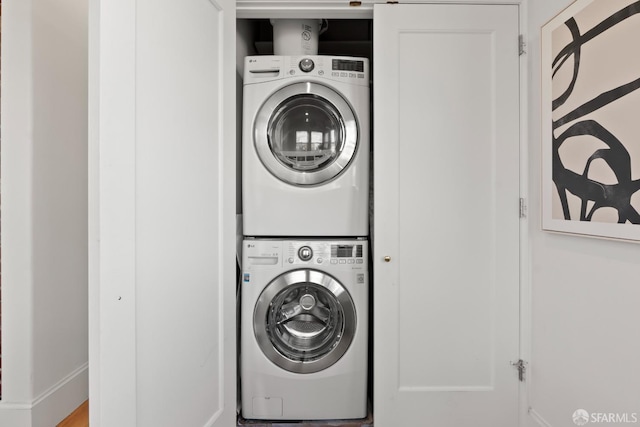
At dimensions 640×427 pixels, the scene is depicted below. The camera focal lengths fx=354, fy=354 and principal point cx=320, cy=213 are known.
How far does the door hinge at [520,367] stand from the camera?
5.43 ft

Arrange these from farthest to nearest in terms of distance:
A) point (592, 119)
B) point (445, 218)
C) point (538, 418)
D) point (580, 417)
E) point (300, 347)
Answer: point (300, 347)
point (445, 218)
point (538, 418)
point (580, 417)
point (592, 119)

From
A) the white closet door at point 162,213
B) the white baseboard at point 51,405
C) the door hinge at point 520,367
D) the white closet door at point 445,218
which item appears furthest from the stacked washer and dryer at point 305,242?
the white baseboard at point 51,405

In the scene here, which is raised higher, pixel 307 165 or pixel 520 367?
pixel 307 165

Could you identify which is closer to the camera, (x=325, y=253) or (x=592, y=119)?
(x=592, y=119)

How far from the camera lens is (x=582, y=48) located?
→ 49.6 inches

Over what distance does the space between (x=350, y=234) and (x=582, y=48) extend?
117 cm

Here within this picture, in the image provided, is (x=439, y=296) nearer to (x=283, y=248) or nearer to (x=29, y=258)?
(x=283, y=248)

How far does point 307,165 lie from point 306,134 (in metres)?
0.16

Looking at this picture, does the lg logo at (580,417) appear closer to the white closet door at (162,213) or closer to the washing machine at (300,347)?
the washing machine at (300,347)

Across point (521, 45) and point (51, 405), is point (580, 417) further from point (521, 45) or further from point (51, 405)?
point (51, 405)

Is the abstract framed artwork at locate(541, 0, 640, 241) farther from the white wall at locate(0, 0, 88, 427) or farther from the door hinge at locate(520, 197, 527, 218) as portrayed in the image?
the white wall at locate(0, 0, 88, 427)

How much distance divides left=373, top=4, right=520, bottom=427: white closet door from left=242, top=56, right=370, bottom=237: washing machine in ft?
0.43

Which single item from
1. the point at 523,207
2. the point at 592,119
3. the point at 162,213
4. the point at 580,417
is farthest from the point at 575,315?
the point at 162,213

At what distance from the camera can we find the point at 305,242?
1.78 meters
